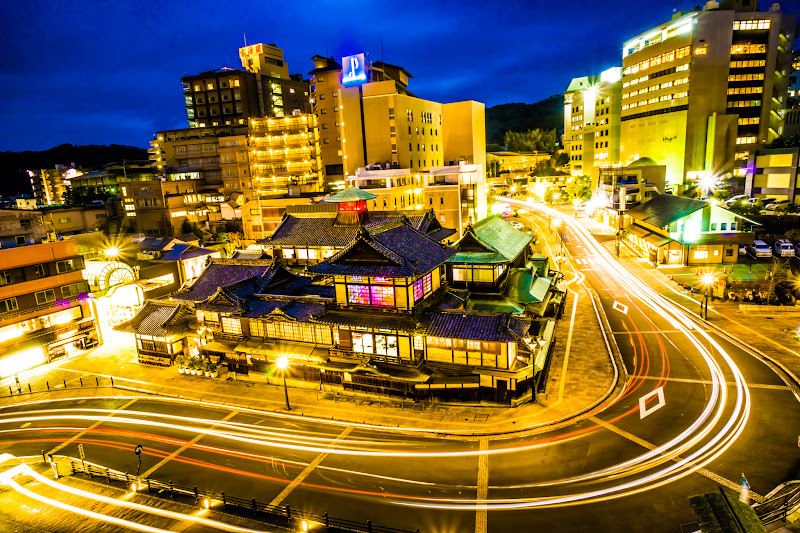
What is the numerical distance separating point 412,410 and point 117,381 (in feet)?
91.8

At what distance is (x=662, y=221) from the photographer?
63469 millimetres

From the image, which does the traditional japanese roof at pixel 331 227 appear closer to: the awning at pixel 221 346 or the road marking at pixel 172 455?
the awning at pixel 221 346

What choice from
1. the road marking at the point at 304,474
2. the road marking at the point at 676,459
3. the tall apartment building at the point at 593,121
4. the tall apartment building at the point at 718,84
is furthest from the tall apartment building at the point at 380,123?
the road marking at the point at 676,459

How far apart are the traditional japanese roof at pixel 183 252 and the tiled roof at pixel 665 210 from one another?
219 ft

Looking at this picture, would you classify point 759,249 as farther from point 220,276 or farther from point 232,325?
point 220,276

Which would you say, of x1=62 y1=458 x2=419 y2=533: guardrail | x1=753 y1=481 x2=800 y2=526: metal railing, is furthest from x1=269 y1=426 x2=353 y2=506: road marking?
x1=753 y1=481 x2=800 y2=526: metal railing

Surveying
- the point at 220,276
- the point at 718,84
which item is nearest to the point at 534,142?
the point at 718,84

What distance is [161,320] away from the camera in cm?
3969

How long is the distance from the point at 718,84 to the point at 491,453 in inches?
4157

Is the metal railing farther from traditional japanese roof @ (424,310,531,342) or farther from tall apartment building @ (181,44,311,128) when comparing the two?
tall apartment building @ (181,44,311,128)

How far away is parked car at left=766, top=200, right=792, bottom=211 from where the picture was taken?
72.1 m

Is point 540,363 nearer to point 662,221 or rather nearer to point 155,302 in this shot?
point 155,302

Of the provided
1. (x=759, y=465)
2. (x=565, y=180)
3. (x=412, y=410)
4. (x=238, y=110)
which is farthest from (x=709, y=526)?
(x=565, y=180)

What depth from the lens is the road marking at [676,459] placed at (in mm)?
20438
